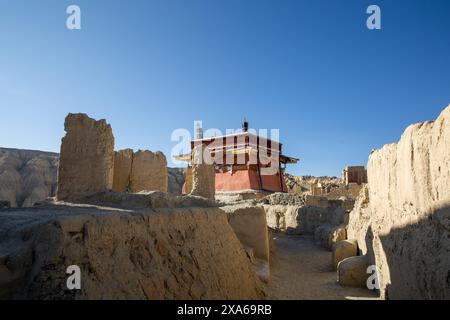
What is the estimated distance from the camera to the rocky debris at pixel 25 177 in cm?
2392

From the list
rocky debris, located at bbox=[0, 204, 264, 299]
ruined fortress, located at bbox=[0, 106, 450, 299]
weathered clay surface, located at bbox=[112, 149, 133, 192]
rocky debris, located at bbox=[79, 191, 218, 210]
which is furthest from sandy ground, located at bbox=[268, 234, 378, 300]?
weathered clay surface, located at bbox=[112, 149, 133, 192]

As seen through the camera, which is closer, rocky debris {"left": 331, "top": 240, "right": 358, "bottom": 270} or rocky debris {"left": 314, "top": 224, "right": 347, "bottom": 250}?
rocky debris {"left": 331, "top": 240, "right": 358, "bottom": 270}

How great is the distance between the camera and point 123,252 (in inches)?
117

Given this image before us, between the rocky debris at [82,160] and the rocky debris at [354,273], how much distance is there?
571 centimetres

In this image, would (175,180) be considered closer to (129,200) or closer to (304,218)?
(304,218)

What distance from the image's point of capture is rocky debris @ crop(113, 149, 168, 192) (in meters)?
10.0

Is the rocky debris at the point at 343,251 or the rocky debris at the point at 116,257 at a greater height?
the rocky debris at the point at 116,257

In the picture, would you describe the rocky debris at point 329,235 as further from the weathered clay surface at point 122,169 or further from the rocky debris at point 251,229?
the weathered clay surface at point 122,169

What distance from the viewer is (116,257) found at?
2.85m

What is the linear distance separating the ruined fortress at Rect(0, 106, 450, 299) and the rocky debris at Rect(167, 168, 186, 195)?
904 inches

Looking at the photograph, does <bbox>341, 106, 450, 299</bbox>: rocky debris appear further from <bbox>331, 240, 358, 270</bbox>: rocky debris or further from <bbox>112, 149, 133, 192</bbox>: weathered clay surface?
<bbox>112, 149, 133, 192</bbox>: weathered clay surface

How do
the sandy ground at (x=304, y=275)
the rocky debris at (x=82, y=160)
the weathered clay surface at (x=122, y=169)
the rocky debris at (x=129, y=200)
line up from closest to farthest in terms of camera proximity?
the sandy ground at (x=304, y=275) → the rocky debris at (x=129, y=200) → the rocky debris at (x=82, y=160) → the weathered clay surface at (x=122, y=169)

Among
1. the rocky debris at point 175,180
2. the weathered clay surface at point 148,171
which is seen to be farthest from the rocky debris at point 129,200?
the rocky debris at point 175,180
